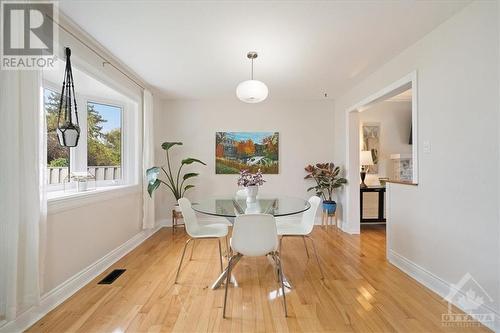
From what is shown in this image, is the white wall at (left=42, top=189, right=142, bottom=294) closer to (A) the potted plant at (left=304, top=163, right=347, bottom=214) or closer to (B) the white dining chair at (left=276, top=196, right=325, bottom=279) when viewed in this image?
(B) the white dining chair at (left=276, top=196, right=325, bottom=279)

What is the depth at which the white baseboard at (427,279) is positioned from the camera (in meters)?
1.65

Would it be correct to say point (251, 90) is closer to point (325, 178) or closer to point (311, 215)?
point (311, 215)

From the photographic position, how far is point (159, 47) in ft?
8.13

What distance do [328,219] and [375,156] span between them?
1.58 meters

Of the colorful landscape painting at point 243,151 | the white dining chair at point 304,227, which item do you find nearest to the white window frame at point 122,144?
the colorful landscape painting at point 243,151

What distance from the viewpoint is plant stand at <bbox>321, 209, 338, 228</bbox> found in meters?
4.16

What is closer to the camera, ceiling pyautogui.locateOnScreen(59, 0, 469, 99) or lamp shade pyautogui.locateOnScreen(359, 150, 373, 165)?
ceiling pyautogui.locateOnScreen(59, 0, 469, 99)

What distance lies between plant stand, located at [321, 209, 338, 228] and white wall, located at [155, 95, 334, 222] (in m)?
0.51

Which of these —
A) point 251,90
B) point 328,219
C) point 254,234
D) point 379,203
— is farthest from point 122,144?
point 379,203

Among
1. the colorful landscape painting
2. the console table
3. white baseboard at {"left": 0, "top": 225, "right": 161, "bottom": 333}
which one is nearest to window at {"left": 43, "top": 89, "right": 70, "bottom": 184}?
white baseboard at {"left": 0, "top": 225, "right": 161, "bottom": 333}

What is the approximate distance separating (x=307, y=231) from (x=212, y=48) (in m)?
2.25
